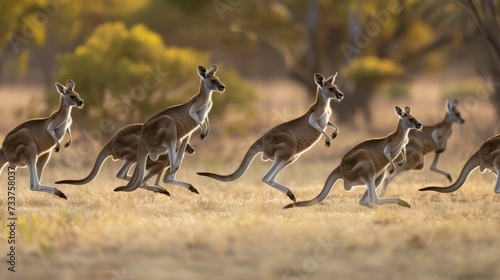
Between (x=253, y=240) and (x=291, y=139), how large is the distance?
2.12 m

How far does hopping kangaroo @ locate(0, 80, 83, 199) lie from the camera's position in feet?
35.9

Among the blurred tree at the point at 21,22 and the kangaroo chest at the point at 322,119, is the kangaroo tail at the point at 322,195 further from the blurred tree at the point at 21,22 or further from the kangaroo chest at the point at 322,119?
the blurred tree at the point at 21,22

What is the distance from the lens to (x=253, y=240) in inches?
349

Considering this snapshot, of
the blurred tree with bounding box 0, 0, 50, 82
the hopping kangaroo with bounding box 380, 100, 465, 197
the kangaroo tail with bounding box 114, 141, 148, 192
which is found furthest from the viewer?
the blurred tree with bounding box 0, 0, 50, 82

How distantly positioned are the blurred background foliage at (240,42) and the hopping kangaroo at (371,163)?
5.04 metres

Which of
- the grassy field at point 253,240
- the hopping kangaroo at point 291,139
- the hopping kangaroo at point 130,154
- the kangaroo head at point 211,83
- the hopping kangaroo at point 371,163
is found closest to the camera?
the grassy field at point 253,240

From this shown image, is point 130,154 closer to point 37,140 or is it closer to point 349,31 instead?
point 37,140

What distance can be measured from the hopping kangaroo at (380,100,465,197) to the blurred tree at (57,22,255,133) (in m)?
8.12

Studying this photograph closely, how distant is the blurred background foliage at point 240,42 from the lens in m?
20.5

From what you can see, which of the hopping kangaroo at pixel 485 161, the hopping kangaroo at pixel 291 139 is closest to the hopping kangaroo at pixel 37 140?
the hopping kangaroo at pixel 291 139

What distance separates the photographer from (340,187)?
13.9 meters

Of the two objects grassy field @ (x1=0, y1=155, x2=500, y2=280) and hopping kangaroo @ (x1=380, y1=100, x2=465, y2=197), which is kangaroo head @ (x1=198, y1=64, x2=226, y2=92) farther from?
hopping kangaroo @ (x1=380, y1=100, x2=465, y2=197)

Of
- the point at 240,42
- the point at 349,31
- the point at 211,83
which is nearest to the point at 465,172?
the point at 211,83

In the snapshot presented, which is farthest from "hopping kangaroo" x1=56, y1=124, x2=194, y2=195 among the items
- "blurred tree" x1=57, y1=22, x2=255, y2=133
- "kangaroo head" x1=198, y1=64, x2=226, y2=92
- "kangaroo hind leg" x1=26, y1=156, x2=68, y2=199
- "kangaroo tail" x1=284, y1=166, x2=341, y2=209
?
"blurred tree" x1=57, y1=22, x2=255, y2=133
